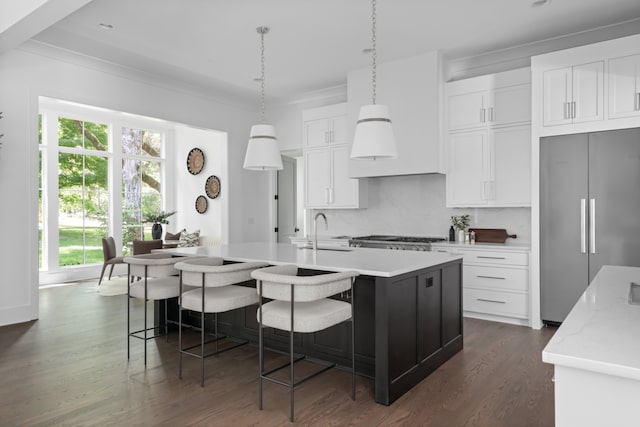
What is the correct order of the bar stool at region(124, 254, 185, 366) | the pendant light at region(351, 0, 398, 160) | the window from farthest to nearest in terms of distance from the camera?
the window, the bar stool at region(124, 254, 185, 366), the pendant light at region(351, 0, 398, 160)

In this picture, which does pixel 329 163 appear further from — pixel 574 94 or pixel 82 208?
pixel 82 208

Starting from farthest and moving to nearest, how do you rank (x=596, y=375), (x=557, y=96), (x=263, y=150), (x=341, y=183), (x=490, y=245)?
(x=341, y=183)
(x=490, y=245)
(x=557, y=96)
(x=263, y=150)
(x=596, y=375)

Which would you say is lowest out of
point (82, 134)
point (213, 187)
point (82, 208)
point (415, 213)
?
point (415, 213)

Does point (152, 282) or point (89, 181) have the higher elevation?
point (89, 181)

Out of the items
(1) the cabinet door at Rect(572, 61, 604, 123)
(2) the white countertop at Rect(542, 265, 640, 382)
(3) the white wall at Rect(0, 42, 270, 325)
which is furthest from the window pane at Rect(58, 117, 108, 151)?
(2) the white countertop at Rect(542, 265, 640, 382)

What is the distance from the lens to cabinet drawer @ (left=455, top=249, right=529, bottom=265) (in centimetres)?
445

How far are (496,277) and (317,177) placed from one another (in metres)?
2.86

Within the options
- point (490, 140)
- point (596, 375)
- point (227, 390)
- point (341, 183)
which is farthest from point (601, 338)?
point (341, 183)

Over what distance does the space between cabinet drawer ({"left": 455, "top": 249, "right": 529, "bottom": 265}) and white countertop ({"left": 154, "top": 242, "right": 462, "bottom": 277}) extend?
132cm

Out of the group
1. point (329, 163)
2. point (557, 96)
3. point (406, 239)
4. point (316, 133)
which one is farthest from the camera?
point (316, 133)

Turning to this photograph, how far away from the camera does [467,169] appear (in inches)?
197

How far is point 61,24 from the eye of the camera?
4172mm

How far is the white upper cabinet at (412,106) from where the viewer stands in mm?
5000

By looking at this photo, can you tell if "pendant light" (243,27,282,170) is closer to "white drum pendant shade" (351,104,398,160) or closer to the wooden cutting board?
"white drum pendant shade" (351,104,398,160)
